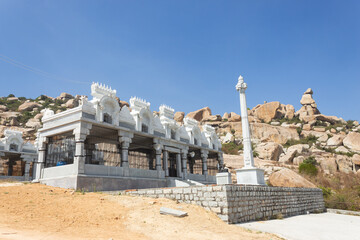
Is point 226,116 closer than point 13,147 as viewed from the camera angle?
No

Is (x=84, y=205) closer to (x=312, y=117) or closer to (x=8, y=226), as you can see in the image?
(x=8, y=226)

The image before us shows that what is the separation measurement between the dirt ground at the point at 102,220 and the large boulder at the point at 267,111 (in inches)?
2614

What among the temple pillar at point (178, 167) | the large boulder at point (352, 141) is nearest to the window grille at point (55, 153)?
the temple pillar at point (178, 167)

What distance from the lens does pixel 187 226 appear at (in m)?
8.98

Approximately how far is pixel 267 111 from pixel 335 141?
21.1m

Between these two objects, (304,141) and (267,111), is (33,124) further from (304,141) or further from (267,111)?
(267,111)

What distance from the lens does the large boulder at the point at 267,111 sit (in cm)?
7331

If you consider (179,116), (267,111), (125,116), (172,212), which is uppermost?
(267,111)

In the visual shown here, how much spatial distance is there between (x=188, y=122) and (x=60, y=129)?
1248 centimetres

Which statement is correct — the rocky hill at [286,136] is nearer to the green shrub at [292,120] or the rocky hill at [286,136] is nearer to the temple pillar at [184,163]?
the green shrub at [292,120]

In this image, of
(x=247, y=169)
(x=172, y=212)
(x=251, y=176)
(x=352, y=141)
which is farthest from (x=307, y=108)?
(x=172, y=212)

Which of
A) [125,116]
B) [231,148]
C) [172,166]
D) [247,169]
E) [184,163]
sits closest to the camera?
[247,169]

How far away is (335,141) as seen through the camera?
56406mm

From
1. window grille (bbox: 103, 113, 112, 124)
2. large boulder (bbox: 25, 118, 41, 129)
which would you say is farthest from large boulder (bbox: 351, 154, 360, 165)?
large boulder (bbox: 25, 118, 41, 129)
